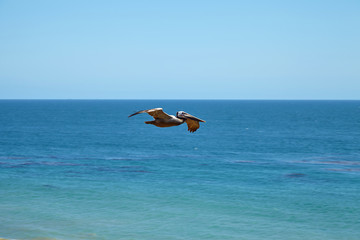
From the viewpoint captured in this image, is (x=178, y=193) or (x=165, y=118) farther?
(x=178, y=193)

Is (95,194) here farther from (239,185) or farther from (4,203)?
(239,185)

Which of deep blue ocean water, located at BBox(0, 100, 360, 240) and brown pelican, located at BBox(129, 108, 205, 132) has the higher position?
brown pelican, located at BBox(129, 108, 205, 132)

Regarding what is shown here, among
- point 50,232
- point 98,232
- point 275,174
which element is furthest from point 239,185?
point 50,232

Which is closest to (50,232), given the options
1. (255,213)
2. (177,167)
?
(255,213)

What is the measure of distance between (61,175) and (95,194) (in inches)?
535

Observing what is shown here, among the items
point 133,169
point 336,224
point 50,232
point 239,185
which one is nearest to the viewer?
point 50,232

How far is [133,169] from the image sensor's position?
7256 centimetres

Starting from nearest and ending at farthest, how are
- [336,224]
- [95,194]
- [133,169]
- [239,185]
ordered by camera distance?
[336,224] → [95,194] → [239,185] → [133,169]

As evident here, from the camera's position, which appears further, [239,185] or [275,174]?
[275,174]

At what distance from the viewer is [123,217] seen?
147ft

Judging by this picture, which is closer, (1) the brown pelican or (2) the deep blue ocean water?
(1) the brown pelican

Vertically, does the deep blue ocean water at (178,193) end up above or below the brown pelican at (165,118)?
below

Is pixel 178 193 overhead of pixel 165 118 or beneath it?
beneath

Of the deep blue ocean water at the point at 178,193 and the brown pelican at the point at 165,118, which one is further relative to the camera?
the deep blue ocean water at the point at 178,193
